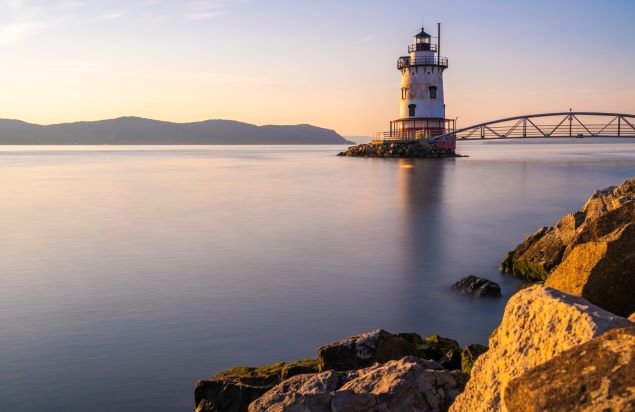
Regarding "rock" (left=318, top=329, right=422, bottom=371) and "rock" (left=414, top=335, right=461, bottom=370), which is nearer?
"rock" (left=318, top=329, right=422, bottom=371)

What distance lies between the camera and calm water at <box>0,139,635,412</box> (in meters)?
7.02

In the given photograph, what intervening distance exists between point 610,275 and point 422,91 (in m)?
53.5

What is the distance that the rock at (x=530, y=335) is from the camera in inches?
118

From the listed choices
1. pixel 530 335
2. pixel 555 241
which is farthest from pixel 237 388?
pixel 555 241

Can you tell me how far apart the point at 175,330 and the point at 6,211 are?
66.7 feet

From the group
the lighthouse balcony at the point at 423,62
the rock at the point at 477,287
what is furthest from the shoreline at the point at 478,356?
the lighthouse balcony at the point at 423,62

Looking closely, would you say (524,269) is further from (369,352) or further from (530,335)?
(530,335)

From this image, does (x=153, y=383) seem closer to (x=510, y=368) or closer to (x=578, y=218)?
(x=510, y=368)

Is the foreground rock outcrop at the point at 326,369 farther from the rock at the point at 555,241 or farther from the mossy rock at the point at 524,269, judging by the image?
the mossy rock at the point at 524,269

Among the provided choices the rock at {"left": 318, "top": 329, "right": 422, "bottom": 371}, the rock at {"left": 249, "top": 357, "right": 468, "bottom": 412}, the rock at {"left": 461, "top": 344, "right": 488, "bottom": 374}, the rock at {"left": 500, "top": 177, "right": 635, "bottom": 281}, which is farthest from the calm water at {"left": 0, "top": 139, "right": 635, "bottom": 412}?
the rock at {"left": 461, "top": 344, "right": 488, "bottom": 374}

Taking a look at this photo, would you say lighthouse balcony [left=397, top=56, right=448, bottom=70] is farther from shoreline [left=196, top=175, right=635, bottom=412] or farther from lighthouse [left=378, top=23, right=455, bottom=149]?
shoreline [left=196, top=175, right=635, bottom=412]

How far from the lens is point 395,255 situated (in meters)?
14.0

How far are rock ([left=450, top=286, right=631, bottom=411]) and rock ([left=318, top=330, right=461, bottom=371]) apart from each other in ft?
5.52

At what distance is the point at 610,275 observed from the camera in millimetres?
5422
